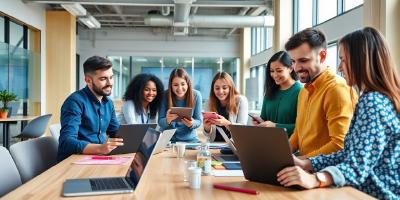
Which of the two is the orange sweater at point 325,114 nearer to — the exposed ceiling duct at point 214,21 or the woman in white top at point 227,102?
the woman in white top at point 227,102

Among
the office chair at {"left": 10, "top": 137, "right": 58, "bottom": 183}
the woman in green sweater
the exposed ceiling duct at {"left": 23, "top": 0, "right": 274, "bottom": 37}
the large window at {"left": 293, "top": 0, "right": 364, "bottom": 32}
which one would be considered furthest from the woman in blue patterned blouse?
the exposed ceiling duct at {"left": 23, "top": 0, "right": 274, "bottom": 37}

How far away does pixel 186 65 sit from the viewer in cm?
1298

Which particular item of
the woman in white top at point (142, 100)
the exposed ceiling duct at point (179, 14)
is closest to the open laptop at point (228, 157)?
the woman in white top at point (142, 100)

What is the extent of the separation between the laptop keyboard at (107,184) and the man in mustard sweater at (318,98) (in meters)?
0.93

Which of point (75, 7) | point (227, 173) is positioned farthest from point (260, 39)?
point (227, 173)

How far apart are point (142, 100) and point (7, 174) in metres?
1.78

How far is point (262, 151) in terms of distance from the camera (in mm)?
1587

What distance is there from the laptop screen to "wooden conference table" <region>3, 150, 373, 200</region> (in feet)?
0.19

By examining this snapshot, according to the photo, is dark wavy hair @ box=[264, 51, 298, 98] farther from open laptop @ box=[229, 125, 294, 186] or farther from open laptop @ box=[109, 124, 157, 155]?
open laptop @ box=[229, 125, 294, 186]

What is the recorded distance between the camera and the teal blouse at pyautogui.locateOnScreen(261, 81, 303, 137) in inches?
107

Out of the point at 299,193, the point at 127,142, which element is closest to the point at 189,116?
the point at 127,142

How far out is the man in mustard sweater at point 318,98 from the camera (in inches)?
72.1

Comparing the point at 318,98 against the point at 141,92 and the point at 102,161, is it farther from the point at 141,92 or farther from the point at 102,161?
the point at 141,92

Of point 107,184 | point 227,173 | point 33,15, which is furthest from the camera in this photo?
point 33,15
